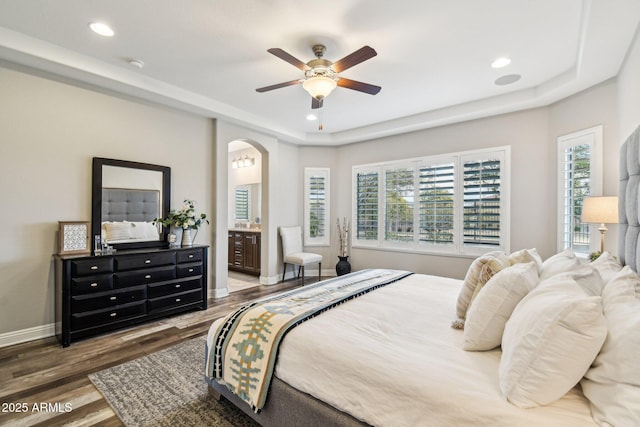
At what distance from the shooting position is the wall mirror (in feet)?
11.0

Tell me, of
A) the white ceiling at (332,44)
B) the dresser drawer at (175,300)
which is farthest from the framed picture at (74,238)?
the white ceiling at (332,44)

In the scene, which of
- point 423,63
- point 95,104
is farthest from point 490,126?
point 95,104

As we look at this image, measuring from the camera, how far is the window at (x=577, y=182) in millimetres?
3166

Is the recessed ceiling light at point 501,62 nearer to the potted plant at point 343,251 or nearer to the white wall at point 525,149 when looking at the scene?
the white wall at point 525,149

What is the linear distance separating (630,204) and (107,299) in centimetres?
Result: 438

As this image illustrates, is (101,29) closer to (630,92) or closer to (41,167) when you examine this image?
(41,167)

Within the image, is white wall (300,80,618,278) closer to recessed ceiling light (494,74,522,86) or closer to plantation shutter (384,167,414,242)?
plantation shutter (384,167,414,242)

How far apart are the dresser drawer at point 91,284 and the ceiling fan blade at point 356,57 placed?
121 inches

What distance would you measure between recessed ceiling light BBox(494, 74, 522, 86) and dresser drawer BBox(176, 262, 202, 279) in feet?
14.3

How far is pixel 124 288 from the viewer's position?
3.17 meters

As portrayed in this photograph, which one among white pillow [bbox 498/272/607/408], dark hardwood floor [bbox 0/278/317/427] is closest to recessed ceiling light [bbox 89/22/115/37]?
dark hardwood floor [bbox 0/278/317/427]

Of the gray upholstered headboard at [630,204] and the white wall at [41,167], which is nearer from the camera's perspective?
the gray upholstered headboard at [630,204]

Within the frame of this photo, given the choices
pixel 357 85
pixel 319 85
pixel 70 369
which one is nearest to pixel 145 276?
pixel 70 369

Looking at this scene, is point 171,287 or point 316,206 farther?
point 316,206
